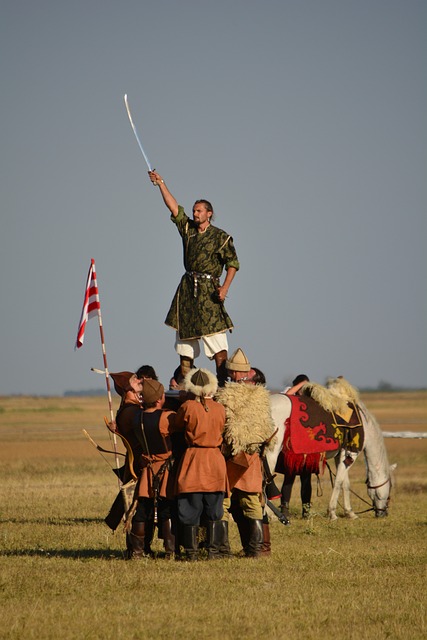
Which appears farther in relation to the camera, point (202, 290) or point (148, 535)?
point (202, 290)

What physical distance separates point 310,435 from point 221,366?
333 centimetres

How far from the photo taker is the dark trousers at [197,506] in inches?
411

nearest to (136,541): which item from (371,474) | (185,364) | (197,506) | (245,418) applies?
(197,506)

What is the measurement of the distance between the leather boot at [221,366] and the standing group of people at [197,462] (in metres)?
0.95

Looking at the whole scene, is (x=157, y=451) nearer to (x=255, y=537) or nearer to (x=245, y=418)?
(x=245, y=418)

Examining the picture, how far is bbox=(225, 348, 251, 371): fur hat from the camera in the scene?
1117 centimetres

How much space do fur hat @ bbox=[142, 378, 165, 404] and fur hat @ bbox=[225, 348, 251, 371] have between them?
806 mm

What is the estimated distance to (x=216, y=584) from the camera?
930 cm

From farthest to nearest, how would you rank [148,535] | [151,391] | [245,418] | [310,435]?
[310,435] < [148,535] < [245,418] < [151,391]

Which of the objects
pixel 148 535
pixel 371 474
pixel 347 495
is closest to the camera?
pixel 148 535

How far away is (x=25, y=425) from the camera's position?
Result: 52156 mm

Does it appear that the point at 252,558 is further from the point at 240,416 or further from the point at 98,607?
the point at 98,607

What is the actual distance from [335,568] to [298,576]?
739mm

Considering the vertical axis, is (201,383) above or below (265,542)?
above
